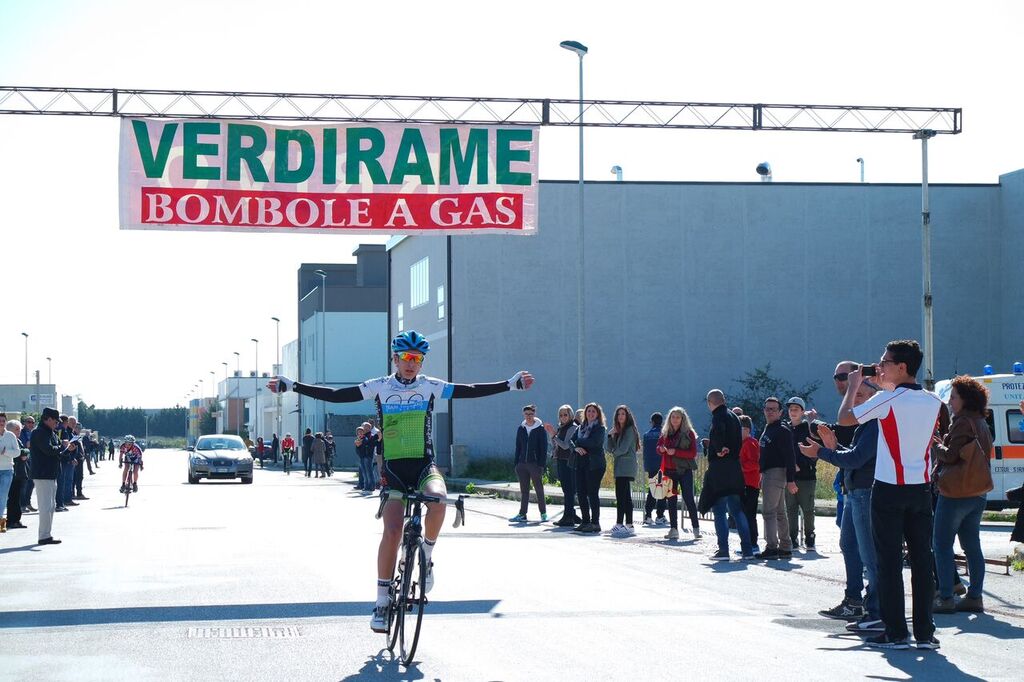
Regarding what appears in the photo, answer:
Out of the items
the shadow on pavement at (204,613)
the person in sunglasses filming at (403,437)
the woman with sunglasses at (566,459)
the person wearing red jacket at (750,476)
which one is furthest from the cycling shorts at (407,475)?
the woman with sunglasses at (566,459)

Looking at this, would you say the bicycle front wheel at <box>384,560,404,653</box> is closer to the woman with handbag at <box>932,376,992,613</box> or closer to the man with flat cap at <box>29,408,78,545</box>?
the woman with handbag at <box>932,376,992,613</box>

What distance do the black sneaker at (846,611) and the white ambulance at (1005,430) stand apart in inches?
566

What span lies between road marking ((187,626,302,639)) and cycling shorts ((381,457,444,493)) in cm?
135

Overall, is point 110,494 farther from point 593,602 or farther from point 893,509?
point 893,509

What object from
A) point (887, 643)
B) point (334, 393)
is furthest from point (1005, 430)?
point (334, 393)

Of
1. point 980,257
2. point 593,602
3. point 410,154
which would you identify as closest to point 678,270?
point 980,257

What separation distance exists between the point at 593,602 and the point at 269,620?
109 inches

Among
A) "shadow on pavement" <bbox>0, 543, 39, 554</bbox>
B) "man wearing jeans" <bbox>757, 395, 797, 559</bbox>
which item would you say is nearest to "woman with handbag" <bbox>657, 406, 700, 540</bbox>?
"man wearing jeans" <bbox>757, 395, 797, 559</bbox>

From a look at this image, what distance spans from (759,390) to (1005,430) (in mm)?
22206

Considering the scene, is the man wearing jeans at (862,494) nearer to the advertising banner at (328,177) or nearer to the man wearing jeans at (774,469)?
the man wearing jeans at (774,469)

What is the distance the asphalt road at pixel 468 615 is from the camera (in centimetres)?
803

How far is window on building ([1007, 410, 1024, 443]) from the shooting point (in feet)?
79.2

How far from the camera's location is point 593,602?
36.5ft

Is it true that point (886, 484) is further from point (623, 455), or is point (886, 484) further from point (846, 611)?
point (623, 455)
